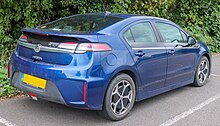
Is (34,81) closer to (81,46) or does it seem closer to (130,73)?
(81,46)

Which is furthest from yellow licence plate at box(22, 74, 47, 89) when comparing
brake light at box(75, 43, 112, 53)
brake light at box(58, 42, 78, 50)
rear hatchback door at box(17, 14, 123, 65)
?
brake light at box(75, 43, 112, 53)

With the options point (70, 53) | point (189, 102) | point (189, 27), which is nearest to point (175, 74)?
point (189, 102)

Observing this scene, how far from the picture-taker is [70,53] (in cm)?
345

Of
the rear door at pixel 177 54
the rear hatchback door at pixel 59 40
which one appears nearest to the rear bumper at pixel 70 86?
the rear hatchback door at pixel 59 40

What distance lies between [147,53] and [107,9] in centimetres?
387

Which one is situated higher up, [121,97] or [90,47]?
[90,47]

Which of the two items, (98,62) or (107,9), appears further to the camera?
(107,9)

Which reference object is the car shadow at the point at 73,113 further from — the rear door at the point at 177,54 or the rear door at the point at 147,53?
the rear door at the point at 177,54

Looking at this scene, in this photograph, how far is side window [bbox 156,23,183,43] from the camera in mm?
4715

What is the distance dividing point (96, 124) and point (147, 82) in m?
1.04

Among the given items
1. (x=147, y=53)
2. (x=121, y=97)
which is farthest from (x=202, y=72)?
(x=121, y=97)

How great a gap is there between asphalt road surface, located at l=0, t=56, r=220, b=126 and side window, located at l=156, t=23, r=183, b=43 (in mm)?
1034

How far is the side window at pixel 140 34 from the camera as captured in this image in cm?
408

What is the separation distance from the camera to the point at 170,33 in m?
4.93
